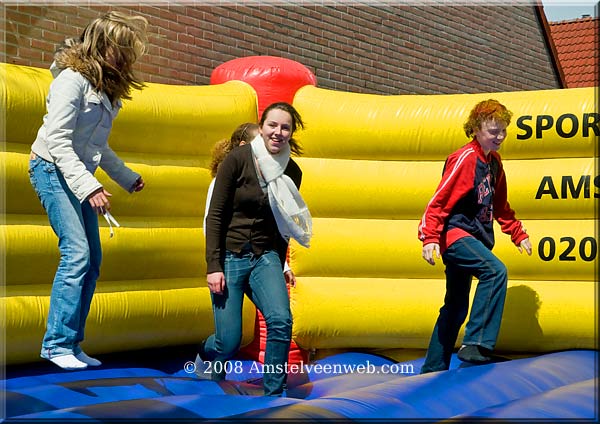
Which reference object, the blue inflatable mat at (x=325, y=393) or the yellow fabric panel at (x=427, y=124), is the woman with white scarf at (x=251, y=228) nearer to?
the blue inflatable mat at (x=325, y=393)

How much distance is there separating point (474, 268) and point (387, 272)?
82 centimetres

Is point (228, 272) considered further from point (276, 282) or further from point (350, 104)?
point (350, 104)

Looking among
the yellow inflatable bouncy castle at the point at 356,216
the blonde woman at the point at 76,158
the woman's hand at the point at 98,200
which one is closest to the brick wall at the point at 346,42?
the yellow inflatable bouncy castle at the point at 356,216

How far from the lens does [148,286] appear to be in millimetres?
4156

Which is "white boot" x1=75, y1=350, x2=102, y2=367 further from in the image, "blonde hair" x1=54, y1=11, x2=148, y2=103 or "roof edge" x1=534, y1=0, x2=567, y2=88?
"roof edge" x1=534, y1=0, x2=567, y2=88

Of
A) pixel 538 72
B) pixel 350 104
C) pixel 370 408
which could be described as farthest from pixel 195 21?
pixel 538 72

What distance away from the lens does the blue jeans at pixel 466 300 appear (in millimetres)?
3697

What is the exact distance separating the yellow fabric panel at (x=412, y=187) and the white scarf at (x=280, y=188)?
1044 millimetres

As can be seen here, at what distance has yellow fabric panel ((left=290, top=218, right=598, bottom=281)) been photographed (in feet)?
13.8

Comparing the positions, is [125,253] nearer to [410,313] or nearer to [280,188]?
[280,188]

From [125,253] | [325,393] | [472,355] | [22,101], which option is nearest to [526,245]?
[472,355]

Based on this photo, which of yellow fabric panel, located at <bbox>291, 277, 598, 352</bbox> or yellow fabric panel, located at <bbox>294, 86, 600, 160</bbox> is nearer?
yellow fabric panel, located at <bbox>291, 277, 598, 352</bbox>

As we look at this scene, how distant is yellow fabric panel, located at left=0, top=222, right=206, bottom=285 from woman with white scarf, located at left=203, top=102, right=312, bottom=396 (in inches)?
31.7

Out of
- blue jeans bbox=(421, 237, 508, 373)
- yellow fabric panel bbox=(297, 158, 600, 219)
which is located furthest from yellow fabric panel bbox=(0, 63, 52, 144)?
blue jeans bbox=(421, 237, 508, 373)
